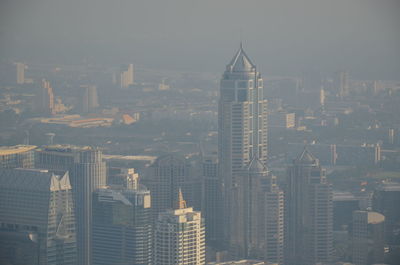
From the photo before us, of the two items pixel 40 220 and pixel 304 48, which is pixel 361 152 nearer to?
pixel 304 48

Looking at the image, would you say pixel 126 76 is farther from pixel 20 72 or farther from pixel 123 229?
pixel 123 229

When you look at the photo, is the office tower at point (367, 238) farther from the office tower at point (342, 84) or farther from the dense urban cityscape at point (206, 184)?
the office tower at point (342, 84)

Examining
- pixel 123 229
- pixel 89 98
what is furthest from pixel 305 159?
pixel 89 98

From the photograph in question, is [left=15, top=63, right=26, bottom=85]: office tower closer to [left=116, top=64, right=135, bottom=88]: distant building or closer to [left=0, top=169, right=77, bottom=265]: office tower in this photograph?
[left=116, top=64, right=135, bottom=88]: distant building

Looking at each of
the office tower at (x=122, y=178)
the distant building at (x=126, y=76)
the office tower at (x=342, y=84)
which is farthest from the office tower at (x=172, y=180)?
the office tower at (x=342, y=84)

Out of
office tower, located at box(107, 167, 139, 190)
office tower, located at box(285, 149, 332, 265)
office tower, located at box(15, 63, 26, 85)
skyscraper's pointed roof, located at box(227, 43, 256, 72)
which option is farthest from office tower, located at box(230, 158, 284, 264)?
office tower, located at box(15, 63, 26, 85)

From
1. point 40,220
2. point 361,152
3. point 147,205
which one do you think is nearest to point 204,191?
point 147,205
